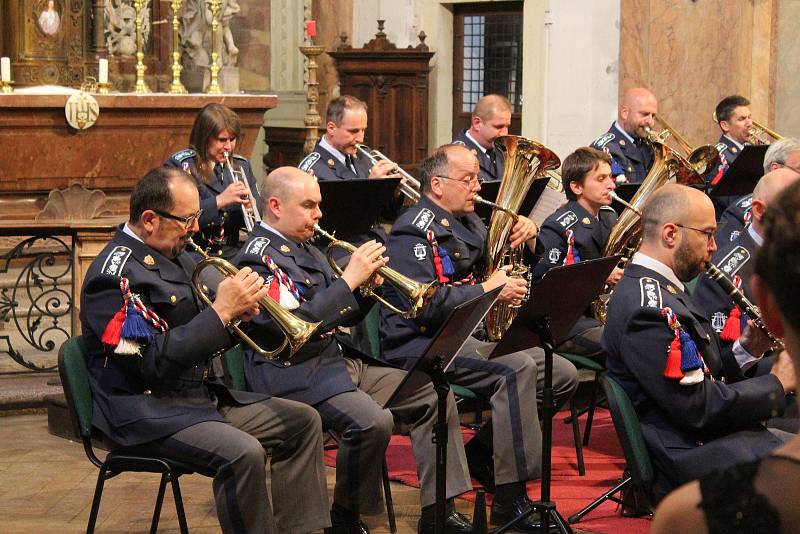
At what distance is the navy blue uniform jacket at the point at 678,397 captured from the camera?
414 cm

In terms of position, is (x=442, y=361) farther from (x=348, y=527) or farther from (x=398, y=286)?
(x=348, y=527)

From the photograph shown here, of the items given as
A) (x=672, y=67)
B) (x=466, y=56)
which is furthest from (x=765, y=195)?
(x=466, y=56)

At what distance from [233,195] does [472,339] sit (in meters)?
1.57

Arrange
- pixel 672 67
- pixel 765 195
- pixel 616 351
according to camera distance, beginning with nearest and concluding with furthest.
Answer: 1. pixel 616 351
2. pixel 765 195
3. pixel 672 67

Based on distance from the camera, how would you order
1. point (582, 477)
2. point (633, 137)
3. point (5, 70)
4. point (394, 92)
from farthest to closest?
point (394, 92) < point (5, 70) < point (633, 137) < point (582, 477)

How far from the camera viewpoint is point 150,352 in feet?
13.7

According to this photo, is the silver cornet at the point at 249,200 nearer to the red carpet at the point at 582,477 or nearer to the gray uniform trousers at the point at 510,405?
the red carpet at the point at 582,477

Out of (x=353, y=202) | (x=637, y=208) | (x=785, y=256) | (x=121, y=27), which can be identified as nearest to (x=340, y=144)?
(x=353, y=202)

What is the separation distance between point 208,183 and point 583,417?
237cm

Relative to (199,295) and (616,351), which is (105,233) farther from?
(616,351)

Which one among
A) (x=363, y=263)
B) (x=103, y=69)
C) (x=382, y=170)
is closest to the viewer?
(x=363, y=263)

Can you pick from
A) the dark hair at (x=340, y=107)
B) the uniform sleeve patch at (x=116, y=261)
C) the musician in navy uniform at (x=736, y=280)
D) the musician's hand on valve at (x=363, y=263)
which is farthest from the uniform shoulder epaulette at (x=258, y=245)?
the dark hair at (x=340, y=107)

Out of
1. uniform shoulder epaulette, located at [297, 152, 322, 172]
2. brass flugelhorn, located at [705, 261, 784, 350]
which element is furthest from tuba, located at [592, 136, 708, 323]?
uniform shoulder epaulette, located at [297, 152, 322, 172]

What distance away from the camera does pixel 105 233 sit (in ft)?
22.2
